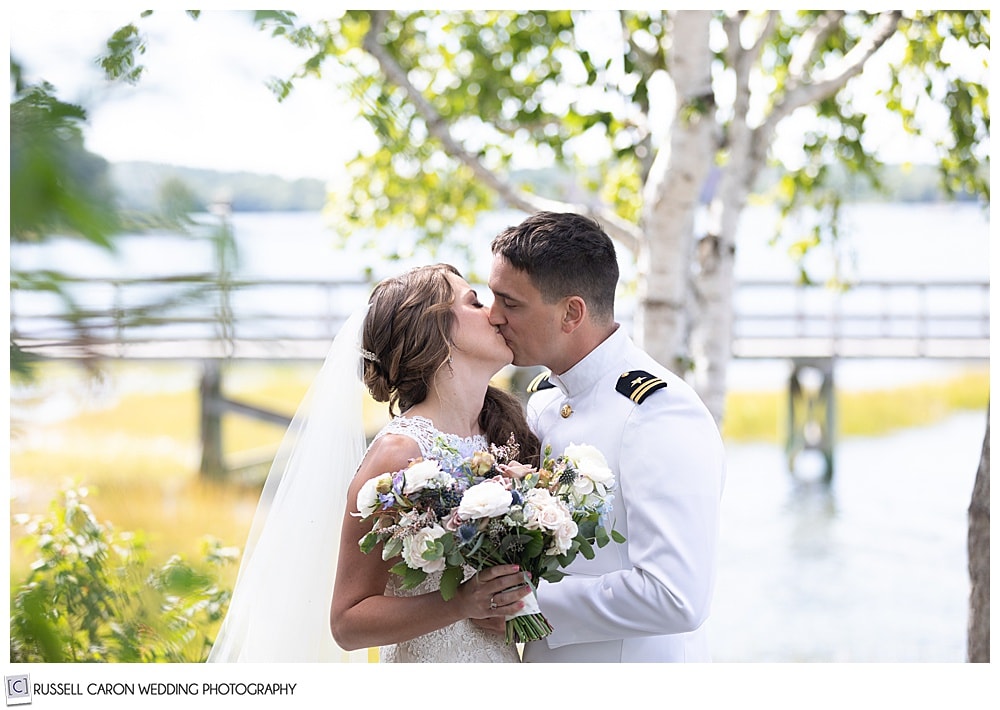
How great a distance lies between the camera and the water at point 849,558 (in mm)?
9977

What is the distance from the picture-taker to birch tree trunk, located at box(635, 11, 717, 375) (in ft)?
12.3

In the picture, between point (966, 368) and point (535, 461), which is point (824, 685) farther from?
point (966, 368)

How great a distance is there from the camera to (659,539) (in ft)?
6.41

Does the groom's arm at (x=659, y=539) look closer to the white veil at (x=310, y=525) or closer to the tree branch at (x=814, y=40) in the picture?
the white veil at (x=310, y=525)

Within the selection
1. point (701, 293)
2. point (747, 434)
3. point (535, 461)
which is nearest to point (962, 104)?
point (701, 293)

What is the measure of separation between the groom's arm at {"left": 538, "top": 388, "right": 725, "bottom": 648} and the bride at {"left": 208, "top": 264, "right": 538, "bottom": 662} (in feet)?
0.62

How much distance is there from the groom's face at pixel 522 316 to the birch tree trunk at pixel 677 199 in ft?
6.14

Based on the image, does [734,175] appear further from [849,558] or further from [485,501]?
[849,558]

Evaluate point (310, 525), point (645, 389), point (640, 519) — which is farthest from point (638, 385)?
point (310, 525)

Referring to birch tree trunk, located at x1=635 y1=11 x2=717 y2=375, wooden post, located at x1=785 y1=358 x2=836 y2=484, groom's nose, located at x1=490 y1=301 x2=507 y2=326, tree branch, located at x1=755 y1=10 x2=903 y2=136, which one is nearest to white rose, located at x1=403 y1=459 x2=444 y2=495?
groom's nose, located at x1=490 y1=301 x2=507 y2=326

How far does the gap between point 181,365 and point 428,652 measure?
5.05ft

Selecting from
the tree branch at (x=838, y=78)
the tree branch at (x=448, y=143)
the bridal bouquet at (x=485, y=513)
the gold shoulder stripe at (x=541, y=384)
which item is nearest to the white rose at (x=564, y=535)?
the bridal bouquet at (x=485, y=513)

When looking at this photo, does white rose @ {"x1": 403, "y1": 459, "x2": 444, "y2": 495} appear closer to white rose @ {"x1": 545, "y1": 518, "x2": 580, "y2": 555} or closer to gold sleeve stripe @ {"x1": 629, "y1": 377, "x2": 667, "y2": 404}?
white rose @ {"x1": 545, "y1": 518, "x2": 580, "y2": 555}

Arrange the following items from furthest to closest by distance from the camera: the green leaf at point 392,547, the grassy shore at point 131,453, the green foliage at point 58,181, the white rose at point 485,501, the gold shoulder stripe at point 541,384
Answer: the gold shoulder stripe at point 541,384 < the green leaf at point 392,547 < the white rose at point 485,501 < the grassy shore at point 131,453 < the green foliage at point 58,181
